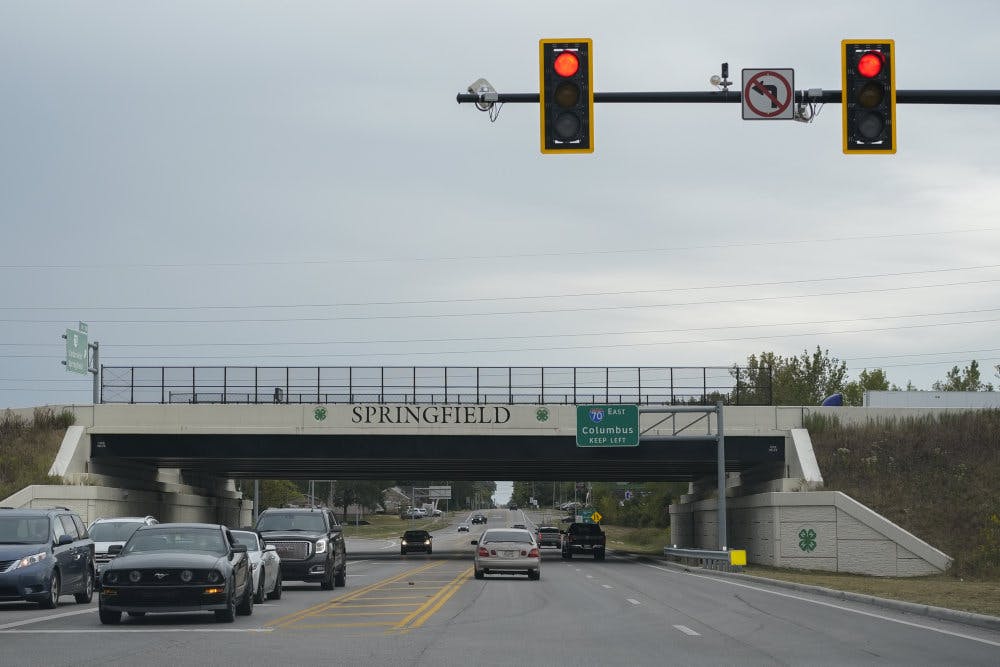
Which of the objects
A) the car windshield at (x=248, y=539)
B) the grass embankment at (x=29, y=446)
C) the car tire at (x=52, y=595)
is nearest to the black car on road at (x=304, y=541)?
the car windshield at (x=248, y=539)

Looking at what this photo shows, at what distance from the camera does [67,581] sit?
79.4ft

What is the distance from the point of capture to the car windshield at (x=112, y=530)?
1294 inches

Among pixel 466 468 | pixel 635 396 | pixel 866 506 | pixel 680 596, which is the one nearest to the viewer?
pixel 680 596

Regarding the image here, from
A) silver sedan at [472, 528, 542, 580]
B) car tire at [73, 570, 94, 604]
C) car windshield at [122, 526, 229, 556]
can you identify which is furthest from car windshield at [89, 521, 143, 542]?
car windshield at [122, 526, 229, 556]

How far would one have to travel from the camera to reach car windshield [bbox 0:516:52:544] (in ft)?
76.2

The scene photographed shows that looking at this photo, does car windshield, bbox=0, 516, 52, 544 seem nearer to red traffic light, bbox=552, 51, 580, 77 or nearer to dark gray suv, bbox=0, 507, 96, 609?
dark gray suv, bbox=0, 507, 96, 609

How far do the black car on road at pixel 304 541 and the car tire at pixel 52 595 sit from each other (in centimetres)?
585

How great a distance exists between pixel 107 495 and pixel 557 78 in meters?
38.9

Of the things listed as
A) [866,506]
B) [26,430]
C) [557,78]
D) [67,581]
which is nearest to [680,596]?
[67,581]

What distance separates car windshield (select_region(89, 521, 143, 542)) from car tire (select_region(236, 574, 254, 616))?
1191 cm

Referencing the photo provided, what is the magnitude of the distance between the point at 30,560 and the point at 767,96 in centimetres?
1499

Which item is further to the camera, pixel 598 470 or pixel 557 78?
pixel 598 470

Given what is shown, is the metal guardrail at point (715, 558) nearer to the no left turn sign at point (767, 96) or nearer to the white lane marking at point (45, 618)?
the white lane marking at point (45, 618)

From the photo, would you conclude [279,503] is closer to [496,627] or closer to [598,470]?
[598,470]
